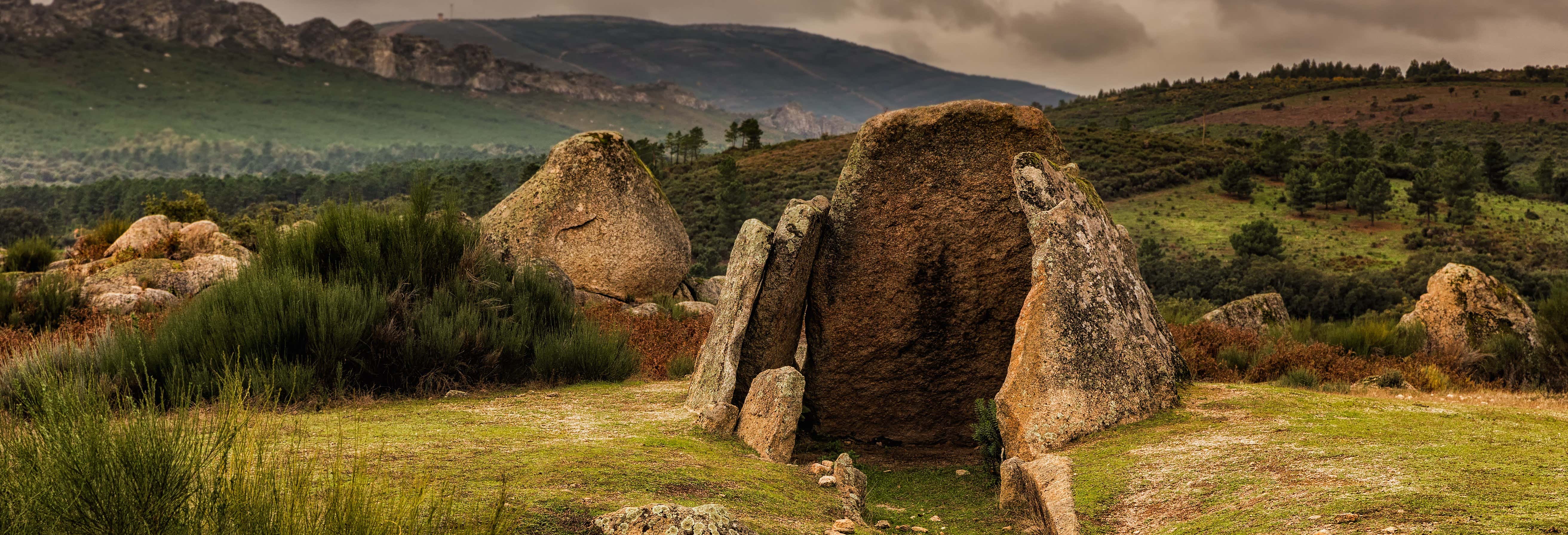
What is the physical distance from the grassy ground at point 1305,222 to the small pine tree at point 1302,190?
0.52m

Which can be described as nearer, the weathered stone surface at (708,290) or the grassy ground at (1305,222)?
the weathered stone surface at (708,290)

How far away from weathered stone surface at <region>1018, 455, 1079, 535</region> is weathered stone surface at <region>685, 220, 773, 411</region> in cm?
277

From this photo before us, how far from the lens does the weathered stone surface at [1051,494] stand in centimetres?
558

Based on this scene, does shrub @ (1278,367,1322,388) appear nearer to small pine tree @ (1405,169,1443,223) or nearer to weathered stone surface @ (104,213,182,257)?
weathered stone surface @ (104,213,182,257)

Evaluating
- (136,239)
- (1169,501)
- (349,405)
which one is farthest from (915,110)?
(136,239)

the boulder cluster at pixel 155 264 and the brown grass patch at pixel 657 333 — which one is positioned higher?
the boulder cluster at pixel 155 264

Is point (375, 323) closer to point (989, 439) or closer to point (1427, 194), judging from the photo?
point (989, 439)

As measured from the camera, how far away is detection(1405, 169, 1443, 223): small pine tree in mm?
59594

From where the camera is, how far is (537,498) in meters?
4.86

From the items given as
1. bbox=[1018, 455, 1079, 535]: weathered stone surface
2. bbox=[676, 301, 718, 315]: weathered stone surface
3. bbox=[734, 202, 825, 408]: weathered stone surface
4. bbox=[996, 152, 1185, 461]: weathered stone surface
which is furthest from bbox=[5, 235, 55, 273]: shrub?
bbox=[1018, 455, 1079, 535]: weathered stone surface

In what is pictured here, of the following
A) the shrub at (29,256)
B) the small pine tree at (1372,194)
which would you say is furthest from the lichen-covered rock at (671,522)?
the small pine tree at (1372,194)

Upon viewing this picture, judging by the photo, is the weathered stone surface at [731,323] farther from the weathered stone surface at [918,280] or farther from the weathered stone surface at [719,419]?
the weathered stone surface at [918,280]

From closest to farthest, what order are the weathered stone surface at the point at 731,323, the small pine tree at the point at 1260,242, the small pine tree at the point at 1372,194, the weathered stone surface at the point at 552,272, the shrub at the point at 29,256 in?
the weathered stone surface at the point at 731,323
the weathered stone surface at the point at 552,272
the shrub at the point at 29,256
the small pine tree at the point at 1260,242
the small pine tree at the point at 1372,194

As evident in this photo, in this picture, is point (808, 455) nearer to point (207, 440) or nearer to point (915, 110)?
point (915, 110)
